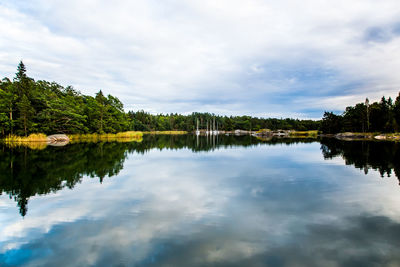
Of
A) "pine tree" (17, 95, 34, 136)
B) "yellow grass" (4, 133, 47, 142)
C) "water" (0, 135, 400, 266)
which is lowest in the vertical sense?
"water" (0, 135, 400, 266)

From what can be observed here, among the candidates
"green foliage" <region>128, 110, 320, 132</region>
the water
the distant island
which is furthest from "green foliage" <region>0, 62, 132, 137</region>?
"green foliage" <region>128, 110, 320, 132</region>

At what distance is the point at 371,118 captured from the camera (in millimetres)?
67062

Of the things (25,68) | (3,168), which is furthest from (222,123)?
(3,168)

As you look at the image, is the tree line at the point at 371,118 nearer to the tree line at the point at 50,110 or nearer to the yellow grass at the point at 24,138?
the tree line at the point at 50,110

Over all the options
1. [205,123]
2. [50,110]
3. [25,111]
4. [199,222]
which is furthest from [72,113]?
[205,123]

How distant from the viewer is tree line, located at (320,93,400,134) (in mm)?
57406

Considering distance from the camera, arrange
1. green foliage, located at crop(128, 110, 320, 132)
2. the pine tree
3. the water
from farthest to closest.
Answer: green foliage, located at crop(128, 110, 320, 132)
the pine tree
the water

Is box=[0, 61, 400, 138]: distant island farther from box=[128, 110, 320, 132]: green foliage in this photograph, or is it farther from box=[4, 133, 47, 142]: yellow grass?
box=[128, 110, 320, 132]: green foliage

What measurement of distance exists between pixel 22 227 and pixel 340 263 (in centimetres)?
706

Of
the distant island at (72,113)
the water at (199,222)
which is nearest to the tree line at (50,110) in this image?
the distant island at (72,113)

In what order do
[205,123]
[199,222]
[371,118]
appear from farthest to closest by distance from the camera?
[205,123]
[371,118]
[199,222]

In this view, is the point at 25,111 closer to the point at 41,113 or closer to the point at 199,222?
the point at 41,113

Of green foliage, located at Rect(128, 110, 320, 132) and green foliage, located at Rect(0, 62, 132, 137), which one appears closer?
green foliage, located at Rect(0, 62, 132, 137)

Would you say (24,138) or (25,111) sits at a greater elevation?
(25,111)
